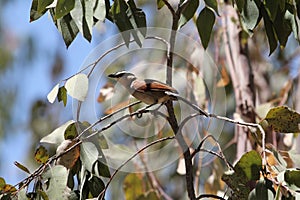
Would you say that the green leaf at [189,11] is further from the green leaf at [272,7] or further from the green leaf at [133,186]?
the green leaf at [133,186]

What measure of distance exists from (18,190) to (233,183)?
0.34m

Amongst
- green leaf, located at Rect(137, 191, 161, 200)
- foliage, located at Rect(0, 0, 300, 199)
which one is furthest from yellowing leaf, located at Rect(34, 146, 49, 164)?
green leaf, located at Rect(137, 191, 161, 200)

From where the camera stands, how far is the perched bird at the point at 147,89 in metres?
1.02

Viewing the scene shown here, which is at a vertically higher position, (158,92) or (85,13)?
(85,13)

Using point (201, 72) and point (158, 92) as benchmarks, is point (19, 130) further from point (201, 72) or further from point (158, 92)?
point (158, 92)

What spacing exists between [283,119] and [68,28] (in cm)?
40

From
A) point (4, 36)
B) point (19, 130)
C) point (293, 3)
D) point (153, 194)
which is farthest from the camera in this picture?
point (4, 36)

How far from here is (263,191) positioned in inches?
36.8

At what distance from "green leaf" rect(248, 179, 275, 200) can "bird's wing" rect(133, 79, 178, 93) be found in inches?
8.1

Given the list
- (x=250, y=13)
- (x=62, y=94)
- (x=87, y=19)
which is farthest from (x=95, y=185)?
(x=250, y=13)

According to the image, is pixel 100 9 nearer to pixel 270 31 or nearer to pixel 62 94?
pixel 62 94

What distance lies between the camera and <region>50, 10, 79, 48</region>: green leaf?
1.06m

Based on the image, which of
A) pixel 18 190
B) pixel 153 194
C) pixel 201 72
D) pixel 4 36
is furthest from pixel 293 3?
pixel 4 36

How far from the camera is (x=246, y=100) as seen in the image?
1.78 meters
